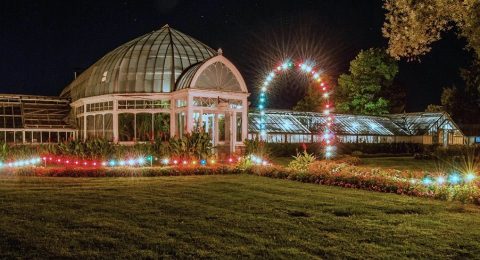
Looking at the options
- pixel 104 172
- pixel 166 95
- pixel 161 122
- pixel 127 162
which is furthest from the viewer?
pixel 161 122

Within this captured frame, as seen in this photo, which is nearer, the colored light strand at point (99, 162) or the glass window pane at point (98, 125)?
the colored light strand at point (99, 162)

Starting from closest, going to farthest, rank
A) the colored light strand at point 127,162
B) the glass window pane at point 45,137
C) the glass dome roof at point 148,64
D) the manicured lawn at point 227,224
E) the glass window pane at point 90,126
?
the manicured lawn at point 227,224
the colored light strand at point 127,162
the glass dome roof at point 148,64
the glass window pane at point 90,126
the glass window pane at point 45,137

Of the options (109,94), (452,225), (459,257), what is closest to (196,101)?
(109,94)

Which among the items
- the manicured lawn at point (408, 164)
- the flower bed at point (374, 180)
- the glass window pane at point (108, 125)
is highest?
the glass window pane at point (108, 125)

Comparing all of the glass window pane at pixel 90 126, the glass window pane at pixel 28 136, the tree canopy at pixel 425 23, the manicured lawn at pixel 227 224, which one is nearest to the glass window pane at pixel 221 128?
the glass window pane at pixel 90 126

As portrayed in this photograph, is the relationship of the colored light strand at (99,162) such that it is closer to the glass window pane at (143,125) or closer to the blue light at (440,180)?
the glass window pane at (143,125)

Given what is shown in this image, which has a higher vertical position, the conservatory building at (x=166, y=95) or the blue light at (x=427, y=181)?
the conservatory building at (x=166, y=95)

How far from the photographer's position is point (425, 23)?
18.1 metres

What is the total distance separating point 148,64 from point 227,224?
25.6 m

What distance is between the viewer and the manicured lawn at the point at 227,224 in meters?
8.19

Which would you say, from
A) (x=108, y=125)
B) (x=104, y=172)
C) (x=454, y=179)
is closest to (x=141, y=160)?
(x=104, y=172)

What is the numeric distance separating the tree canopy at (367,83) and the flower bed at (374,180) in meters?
42.1

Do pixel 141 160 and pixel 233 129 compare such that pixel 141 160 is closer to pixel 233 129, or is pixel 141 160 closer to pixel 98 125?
pixel 233 129

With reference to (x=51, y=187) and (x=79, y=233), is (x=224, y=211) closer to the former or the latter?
(x=79, y=233)
